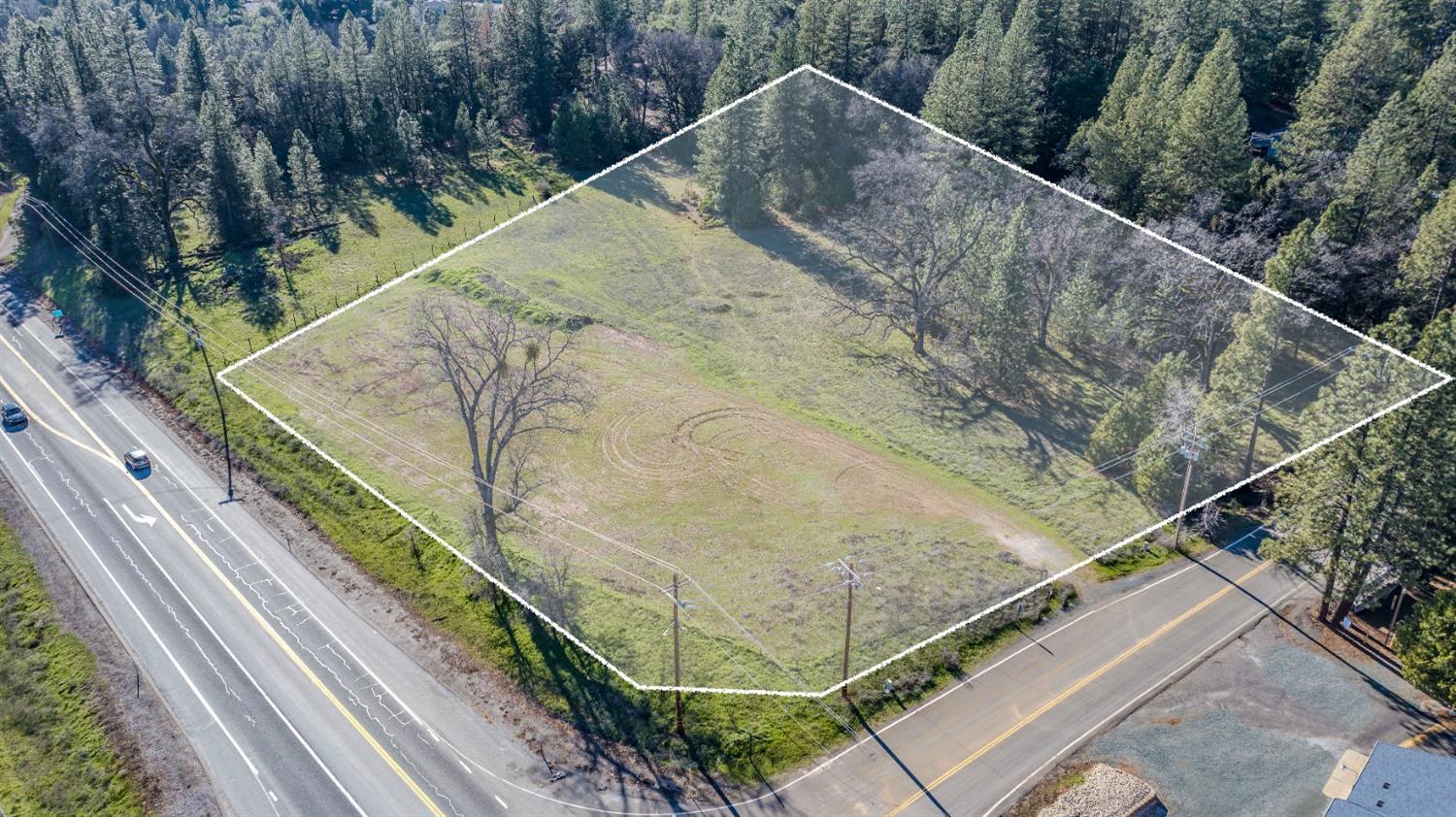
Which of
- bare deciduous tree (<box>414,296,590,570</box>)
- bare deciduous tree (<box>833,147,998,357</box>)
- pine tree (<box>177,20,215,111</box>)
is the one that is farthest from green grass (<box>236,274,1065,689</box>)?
pine tree (<box>177,20,215,111</box>)

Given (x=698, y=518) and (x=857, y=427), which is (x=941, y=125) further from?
(x=698, y=518)

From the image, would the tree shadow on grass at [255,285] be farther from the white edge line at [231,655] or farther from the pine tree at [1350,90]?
the pine tree at [1350,90]

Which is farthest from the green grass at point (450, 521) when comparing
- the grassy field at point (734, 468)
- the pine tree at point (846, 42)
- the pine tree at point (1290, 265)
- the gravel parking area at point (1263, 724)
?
the pine tree at point (846, 42)

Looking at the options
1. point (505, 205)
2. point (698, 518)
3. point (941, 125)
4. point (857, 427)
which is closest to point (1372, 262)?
point (941, 125)

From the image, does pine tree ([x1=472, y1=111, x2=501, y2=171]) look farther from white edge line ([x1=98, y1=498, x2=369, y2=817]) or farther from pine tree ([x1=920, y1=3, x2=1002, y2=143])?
white edge line ([x1=98, y1=498, x2=369, y2=817])

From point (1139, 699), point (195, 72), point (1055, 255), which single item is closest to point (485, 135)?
point (195, 72)
